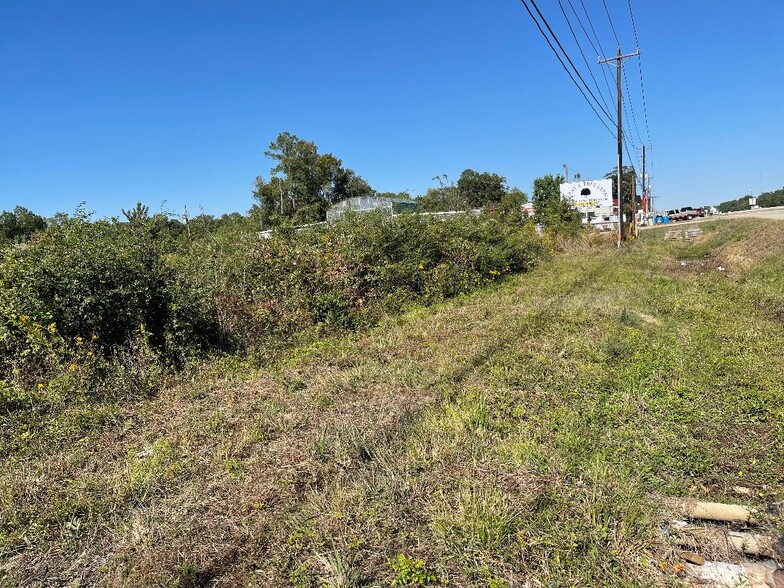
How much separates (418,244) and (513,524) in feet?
30.3

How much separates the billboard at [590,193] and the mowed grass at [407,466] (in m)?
36.1

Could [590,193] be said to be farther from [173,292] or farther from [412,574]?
[412,574]

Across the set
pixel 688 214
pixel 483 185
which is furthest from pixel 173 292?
pixel 688 214

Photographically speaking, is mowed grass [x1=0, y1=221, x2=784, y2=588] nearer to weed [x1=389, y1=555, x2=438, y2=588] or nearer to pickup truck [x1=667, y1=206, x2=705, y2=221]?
weed [x1=389, y1=555, x2=438, y2=588]

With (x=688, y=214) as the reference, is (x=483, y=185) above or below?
above

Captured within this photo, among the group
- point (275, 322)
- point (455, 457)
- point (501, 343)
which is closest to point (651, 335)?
point (501, 343)

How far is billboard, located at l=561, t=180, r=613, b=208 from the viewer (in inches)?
1558

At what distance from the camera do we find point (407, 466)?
11.2ft

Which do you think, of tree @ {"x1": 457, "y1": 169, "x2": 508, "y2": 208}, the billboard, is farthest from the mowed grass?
tree @ {"x1": 457, "y1": 169, "x2": 508, "y2": 208}

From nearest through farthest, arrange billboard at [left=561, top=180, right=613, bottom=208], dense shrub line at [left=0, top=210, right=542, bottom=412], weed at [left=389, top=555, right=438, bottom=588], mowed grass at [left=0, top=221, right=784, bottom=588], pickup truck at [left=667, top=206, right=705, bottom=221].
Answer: weed at [left=389, top=555, right=438, bottom=588]
mowed grass at [left=0, top=221, right=784, bottom=588]
dense shrub line at [left=0, top=210, right=542, bottom=412]
billboard at [left=561, top=180, right=613, bottom=208]
pickup truck at [left=667, top=206, right=705, bottom=221]

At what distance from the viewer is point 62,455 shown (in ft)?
12.9

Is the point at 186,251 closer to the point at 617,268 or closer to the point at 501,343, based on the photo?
the point at 501,343

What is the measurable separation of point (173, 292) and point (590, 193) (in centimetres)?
3984

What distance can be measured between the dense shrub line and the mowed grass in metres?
0.67
